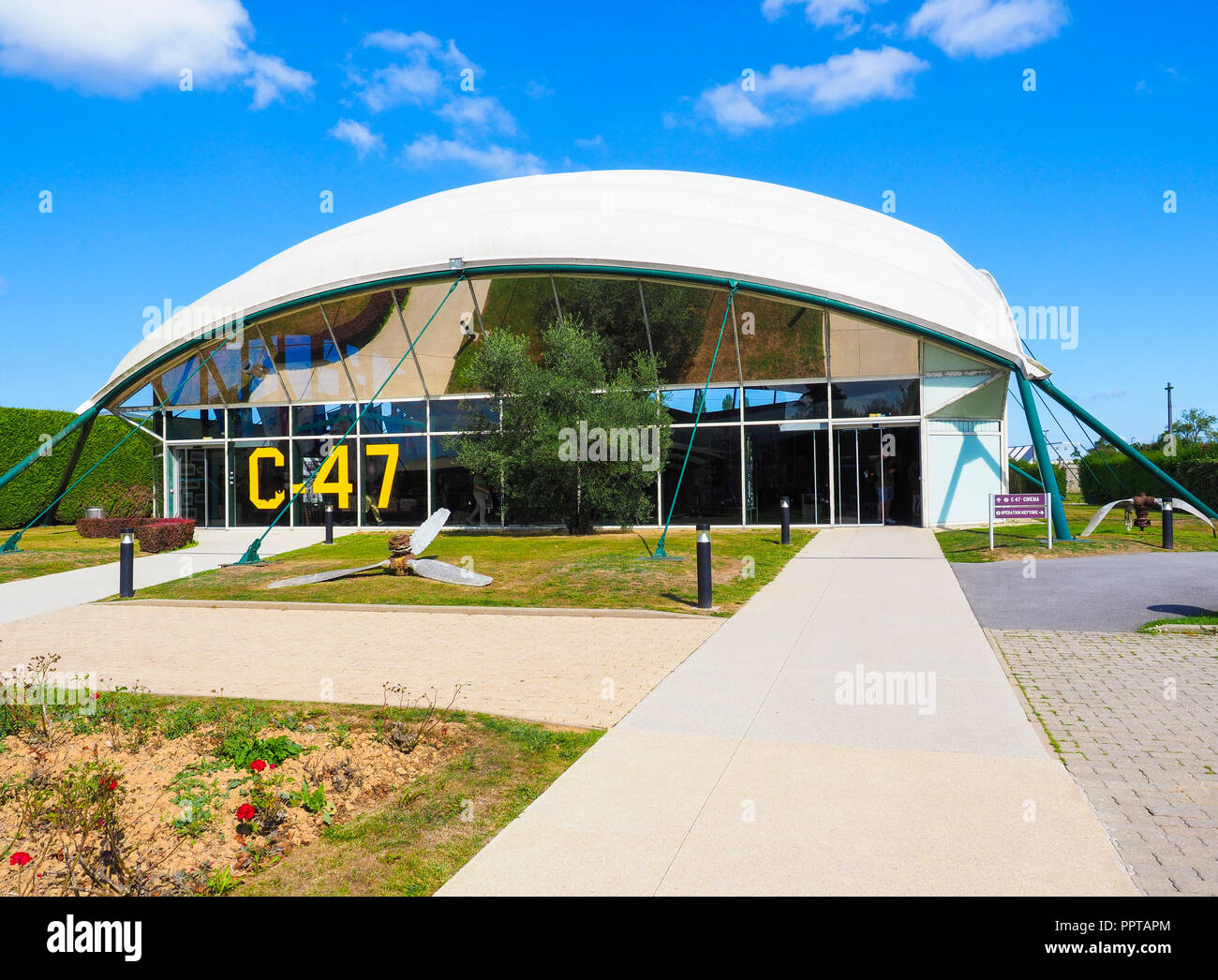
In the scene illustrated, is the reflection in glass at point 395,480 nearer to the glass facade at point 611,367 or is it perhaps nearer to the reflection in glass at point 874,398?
the glass facade at point 611,367

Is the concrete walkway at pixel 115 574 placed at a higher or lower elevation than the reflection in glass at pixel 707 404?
lower

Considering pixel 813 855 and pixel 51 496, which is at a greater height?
pixel 51 496

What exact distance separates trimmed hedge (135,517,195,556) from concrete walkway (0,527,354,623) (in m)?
0.40

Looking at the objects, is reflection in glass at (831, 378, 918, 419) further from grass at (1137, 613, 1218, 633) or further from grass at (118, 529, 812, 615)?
grass at (1137, 613, 1218, 633)

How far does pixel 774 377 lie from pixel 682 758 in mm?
18261

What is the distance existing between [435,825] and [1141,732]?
4601 millimetres

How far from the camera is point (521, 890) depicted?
11.1ft

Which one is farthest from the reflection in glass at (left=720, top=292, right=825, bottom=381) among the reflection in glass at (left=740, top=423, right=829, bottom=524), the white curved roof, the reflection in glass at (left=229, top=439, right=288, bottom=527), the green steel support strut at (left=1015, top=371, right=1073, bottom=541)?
the reflection in glass at (left=229, top=439, right=288, bottom=527)

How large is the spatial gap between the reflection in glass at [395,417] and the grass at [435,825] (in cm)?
1947

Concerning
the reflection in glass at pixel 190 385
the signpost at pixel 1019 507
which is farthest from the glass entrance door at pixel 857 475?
the reflection in glass at pixel 190 385

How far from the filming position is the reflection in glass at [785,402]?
22062 millimetres

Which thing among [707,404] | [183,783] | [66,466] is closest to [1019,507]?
→ [707,404]

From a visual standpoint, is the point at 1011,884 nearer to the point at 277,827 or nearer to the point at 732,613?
the point at 277,827
